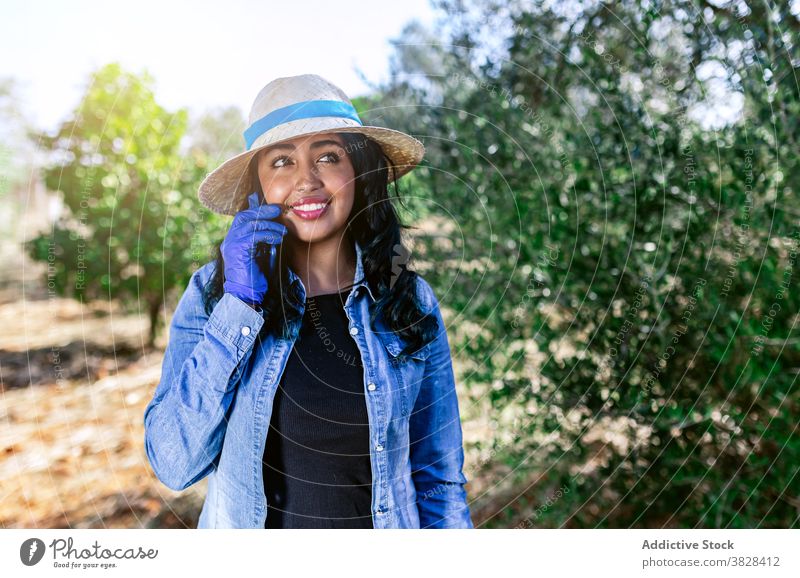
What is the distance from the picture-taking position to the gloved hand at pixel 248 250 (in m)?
0.94

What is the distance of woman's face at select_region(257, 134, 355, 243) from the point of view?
0.99 m

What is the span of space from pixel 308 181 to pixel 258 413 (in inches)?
14.2

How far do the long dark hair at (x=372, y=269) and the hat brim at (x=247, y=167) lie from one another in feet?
0.04

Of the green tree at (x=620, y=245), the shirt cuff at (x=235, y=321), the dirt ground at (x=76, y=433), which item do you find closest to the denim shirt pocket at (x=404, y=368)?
the shirt cuff at (x=235, y=321)

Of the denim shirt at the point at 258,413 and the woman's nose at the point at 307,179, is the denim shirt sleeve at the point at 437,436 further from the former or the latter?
the woman's nose at the point at 307,179

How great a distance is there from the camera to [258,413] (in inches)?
37.6

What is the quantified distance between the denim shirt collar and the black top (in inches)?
0.9

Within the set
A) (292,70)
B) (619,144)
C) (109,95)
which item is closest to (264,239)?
(292,70)

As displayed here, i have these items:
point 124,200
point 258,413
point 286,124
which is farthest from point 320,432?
point 124,200

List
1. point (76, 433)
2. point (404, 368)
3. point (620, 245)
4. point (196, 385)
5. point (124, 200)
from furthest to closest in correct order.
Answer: point (124, 200)
point (76, 433)
point (620, 245)
point (404, 368)
point (196, 385)

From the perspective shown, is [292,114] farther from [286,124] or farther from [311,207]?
[311,207]

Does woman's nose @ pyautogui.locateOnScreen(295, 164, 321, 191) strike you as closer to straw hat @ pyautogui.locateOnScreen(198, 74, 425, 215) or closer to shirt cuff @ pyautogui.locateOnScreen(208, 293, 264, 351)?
straw hat @ pyautogui.locateOnScreen(198, 74, 425, 215)
